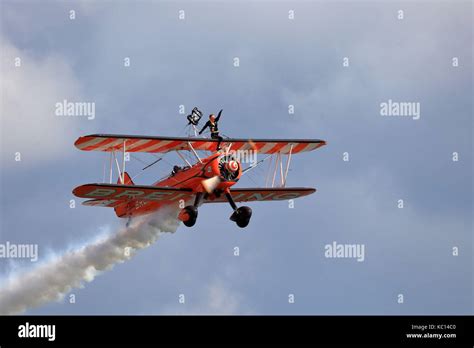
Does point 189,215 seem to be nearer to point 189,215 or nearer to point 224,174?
point 189,215

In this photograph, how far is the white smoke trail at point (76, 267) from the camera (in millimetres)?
60094

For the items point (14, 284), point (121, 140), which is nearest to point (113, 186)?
point (121, 140)

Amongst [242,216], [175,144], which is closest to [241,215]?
[242,216]

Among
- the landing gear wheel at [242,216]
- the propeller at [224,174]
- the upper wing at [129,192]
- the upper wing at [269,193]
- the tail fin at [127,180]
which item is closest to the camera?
the upper wing at [129,192]

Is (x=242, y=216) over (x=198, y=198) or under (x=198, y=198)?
under

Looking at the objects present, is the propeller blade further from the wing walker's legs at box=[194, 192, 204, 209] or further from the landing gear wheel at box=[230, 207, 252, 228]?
the landing gear wheel at box=[230, 207, 252, 228]

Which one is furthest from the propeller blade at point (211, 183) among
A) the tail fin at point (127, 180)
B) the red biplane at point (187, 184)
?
the tail fin at point (127, 180)

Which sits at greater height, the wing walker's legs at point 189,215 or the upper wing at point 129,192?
the upper wing at point 129,192

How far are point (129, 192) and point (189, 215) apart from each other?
7.18 feet

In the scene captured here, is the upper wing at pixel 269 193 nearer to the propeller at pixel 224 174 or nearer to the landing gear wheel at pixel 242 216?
the landing gear wheel at pixel 242 216

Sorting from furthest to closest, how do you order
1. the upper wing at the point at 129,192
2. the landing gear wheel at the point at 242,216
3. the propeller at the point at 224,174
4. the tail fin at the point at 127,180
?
the tail fin at the point at 127,180 < the landing gear wheel at the point at 242,216 < the propeller at the point at 224,174 < the upper wing at the point at 129,192

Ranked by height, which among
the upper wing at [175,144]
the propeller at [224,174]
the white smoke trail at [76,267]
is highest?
the upper wing at [175,144]

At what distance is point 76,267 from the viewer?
2409 inches
